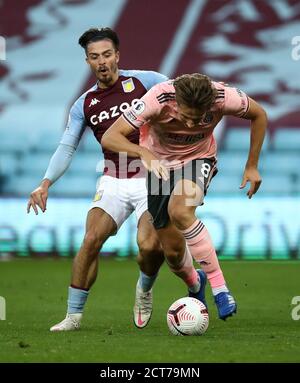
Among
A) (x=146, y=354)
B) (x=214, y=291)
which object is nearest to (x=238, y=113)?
(x=214, y=291)

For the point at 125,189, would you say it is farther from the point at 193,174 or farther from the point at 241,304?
the point at 241,304

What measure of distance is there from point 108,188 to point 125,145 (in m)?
1.26

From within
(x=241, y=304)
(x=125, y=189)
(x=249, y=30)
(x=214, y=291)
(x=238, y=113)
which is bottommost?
(x=241, y=304)

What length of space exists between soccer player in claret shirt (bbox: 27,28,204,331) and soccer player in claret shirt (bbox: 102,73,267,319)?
14.5 inches

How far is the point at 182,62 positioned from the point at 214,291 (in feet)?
49.1

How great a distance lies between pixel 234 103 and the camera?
7316 mm

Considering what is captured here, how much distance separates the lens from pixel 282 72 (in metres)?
21.7

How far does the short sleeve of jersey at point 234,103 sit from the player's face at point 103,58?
1328mm

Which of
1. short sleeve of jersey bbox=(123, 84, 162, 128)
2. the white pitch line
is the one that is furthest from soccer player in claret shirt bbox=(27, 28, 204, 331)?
the white pitch line

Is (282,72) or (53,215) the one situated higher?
(282,72)

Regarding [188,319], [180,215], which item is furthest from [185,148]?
[188,319]

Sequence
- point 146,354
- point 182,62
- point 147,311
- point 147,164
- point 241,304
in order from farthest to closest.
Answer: point 182,62 < point 241,304 < point 147,311 < point 147,164 < point 146,354

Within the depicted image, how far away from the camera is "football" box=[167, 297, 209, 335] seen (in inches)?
281

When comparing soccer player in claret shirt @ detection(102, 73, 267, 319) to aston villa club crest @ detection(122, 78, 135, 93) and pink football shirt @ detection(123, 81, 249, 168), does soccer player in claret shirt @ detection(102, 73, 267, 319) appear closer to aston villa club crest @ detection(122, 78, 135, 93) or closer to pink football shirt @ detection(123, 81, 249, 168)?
pink football shirt @ detection(123, 81, 249, 168)
